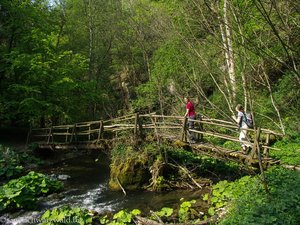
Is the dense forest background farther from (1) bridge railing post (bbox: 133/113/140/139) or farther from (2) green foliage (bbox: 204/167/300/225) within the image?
(2) green foliage (bbox: 204/167/300/225)

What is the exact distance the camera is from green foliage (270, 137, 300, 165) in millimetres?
9496

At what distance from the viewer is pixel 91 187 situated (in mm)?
11922

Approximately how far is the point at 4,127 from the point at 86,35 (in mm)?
11709

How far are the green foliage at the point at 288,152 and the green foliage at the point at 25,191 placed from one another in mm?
7558

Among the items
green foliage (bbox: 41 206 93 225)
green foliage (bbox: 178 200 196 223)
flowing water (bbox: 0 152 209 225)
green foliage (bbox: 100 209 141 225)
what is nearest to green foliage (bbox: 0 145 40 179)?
flowing water (bbox: 0 152 209 225)

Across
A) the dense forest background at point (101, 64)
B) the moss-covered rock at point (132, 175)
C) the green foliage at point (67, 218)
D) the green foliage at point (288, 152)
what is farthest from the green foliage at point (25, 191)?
the green foliage at point (288, 152)

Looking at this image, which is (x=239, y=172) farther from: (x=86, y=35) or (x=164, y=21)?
(x=86, y=35)

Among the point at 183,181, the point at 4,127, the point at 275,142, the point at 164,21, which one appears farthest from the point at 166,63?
the point at 4,127

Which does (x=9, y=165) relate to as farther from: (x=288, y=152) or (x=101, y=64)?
(x=101, y=64)

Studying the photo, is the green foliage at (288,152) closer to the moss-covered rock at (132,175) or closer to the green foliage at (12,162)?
the moss-covered rock at (132,175)

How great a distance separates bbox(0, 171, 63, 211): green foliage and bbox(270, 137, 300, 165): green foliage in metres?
7.56

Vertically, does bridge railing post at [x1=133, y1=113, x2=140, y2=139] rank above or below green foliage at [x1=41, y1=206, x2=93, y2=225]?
above

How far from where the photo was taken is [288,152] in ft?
34.5

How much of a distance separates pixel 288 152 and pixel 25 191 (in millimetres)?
8484
